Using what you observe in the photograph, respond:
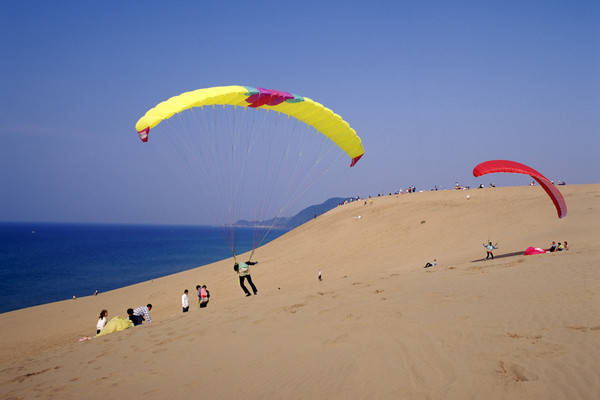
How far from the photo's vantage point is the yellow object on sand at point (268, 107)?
29.1 ft

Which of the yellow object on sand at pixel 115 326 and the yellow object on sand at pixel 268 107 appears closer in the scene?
the yellow object on sand at pixel 115 326

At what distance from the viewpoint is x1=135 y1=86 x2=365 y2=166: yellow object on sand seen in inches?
349

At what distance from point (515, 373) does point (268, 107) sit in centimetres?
1008

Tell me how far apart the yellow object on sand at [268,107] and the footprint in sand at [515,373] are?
8.36 metres

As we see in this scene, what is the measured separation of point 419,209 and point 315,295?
24.4 m

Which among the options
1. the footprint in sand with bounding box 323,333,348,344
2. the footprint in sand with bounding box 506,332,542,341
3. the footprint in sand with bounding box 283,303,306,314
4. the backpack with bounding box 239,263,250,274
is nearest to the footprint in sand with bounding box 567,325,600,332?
the footprint in sand with bounding box 506,332,542,341

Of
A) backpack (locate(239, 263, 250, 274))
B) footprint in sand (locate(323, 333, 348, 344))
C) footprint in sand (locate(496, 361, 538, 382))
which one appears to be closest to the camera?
footprint in sand (locate(496, 361, 538, 382))

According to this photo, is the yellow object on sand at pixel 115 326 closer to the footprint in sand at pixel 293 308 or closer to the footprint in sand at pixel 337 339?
the footprint in sand at pixel 293 308

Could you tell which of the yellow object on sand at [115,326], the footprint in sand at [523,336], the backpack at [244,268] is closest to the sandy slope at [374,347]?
the footprint in sand at [523,336]

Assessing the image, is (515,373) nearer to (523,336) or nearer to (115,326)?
(523,336)

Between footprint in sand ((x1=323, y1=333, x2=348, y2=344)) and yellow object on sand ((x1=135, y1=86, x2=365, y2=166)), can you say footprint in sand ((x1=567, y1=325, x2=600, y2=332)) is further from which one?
yellow object on sand ((x1=135, y1=86, x2=365, y2=166))

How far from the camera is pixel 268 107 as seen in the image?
11609mm

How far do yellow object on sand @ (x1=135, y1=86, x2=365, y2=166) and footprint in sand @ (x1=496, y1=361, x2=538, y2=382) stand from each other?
836 cm

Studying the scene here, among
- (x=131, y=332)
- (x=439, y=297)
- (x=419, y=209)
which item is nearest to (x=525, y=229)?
(x=419, y=209)
